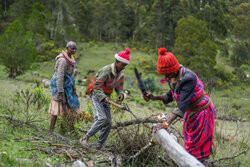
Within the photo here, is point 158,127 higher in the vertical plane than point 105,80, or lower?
lower

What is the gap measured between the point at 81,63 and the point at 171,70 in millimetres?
23610

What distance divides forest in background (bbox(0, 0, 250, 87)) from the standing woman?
21.0 ft

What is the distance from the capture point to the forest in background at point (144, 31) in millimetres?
17531

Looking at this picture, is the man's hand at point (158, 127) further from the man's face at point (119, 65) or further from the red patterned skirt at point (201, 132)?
the man's face at point (119, 65)

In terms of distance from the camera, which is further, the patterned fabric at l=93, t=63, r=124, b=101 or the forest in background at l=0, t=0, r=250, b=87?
the forest in background at l=0, t=0, r=250, b=87

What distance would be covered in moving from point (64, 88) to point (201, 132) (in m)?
2.68

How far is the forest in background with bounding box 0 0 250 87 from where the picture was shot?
17.5 m

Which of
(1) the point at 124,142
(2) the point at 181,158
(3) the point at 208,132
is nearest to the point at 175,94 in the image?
(3) the point at 208,132

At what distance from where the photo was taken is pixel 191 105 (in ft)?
9.75

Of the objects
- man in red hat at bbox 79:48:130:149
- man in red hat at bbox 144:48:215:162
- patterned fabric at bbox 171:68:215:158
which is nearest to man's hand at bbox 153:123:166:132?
man in red hat at bbox 144:48:215:162

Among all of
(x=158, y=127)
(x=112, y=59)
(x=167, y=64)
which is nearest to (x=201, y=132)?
(x=158, y=127)

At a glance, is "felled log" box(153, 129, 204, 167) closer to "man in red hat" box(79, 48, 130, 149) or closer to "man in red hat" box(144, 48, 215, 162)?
"man in red hat" box(144, 48, 215, 162)

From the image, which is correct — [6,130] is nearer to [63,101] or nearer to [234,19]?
[63,101]

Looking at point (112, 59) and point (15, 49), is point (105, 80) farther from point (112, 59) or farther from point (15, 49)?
point (112, 59)
